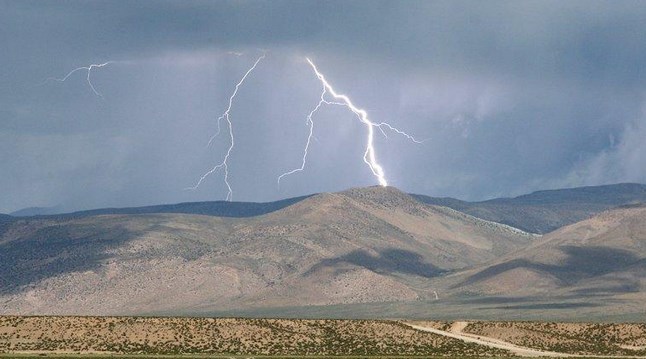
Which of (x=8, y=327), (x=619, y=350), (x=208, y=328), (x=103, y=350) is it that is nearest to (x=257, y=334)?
(x=208, y=328)

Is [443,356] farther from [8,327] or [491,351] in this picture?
[8,327]

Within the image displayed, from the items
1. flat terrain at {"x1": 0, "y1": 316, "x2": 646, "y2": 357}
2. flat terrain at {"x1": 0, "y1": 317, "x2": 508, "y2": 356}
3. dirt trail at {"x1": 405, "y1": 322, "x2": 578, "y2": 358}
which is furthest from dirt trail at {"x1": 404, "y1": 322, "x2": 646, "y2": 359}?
flat terrain at {"x1": 0, "y1": 317, "x2": 508, "y2": 356}

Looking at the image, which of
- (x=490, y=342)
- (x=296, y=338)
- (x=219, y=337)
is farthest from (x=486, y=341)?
(x=219, y=337)

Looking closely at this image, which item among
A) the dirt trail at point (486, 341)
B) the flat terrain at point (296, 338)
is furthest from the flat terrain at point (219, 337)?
the dirt trail at point (486, 341)

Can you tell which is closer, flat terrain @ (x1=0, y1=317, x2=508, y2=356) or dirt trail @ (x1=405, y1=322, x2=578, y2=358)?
flat terrain @ (x1=0, y1=317, x2=508, y2=356)

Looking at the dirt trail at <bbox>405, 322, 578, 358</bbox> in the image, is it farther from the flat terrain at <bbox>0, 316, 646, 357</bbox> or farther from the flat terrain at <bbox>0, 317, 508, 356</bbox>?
the flat terrain at <bbox>0, 317, 508, 356</bbox>

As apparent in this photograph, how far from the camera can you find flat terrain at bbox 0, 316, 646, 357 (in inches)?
4793

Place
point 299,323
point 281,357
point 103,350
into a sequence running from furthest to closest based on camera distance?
point 299,323, point 103,350, point 281,357

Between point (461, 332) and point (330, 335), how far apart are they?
71.2 feet

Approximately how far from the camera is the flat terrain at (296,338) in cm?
12175

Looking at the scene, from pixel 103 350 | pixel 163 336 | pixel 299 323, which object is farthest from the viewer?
pixel 299 323

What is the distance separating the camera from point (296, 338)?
13275cm

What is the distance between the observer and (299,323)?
462 feet

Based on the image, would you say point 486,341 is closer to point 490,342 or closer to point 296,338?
point 490,342
